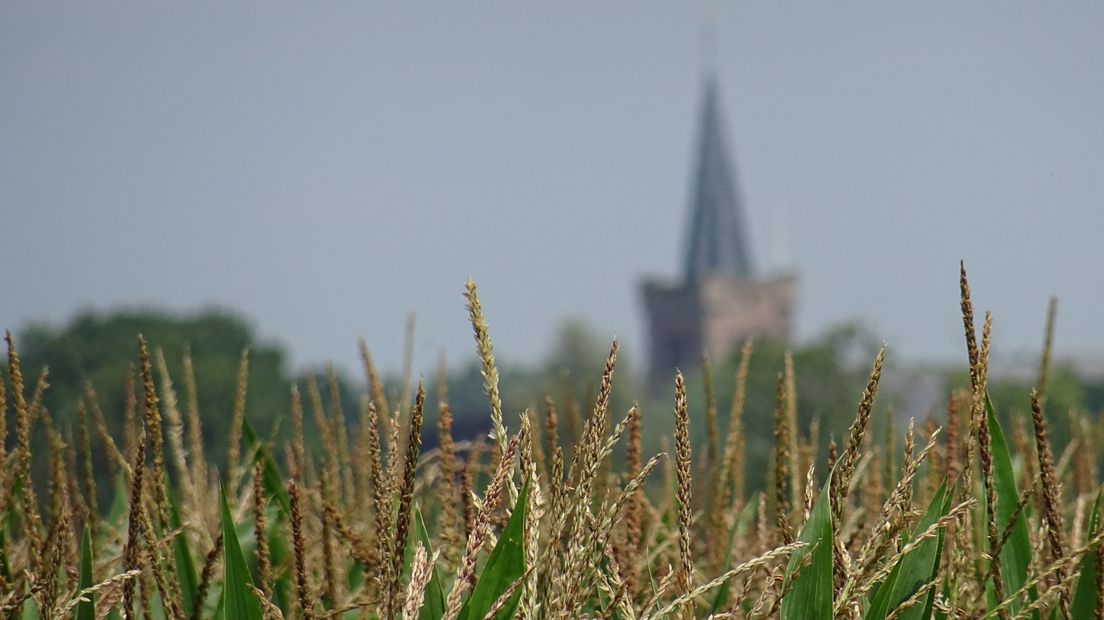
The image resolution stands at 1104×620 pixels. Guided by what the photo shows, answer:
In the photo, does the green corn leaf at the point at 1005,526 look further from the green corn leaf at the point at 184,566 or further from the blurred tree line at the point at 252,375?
the blurred tree line at the point at 252,375

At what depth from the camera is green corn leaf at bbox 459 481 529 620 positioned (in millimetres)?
Answer: 1227

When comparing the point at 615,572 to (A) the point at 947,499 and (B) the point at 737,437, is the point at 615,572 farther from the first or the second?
(B) the point at 737,437

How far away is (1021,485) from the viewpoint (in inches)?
105

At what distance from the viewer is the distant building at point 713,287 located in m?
98.2

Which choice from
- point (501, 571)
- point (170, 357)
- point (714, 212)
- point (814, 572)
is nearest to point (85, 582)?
point (501, 571)

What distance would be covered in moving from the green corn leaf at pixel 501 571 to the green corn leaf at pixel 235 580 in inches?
12.2

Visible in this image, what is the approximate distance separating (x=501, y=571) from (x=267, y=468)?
0.97 m

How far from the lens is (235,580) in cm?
146

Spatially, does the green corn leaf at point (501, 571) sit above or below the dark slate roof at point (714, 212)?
below

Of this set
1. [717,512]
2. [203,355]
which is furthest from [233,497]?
[203,355]

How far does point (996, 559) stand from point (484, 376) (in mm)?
679

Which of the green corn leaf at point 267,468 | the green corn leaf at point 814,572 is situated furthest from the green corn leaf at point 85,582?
the green corn leaf at point 814,572

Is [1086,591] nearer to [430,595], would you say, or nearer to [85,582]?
[430,595]

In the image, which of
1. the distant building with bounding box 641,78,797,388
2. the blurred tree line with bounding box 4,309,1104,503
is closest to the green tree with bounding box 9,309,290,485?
the blurred tree line with bounding box 4,309,1104,503
